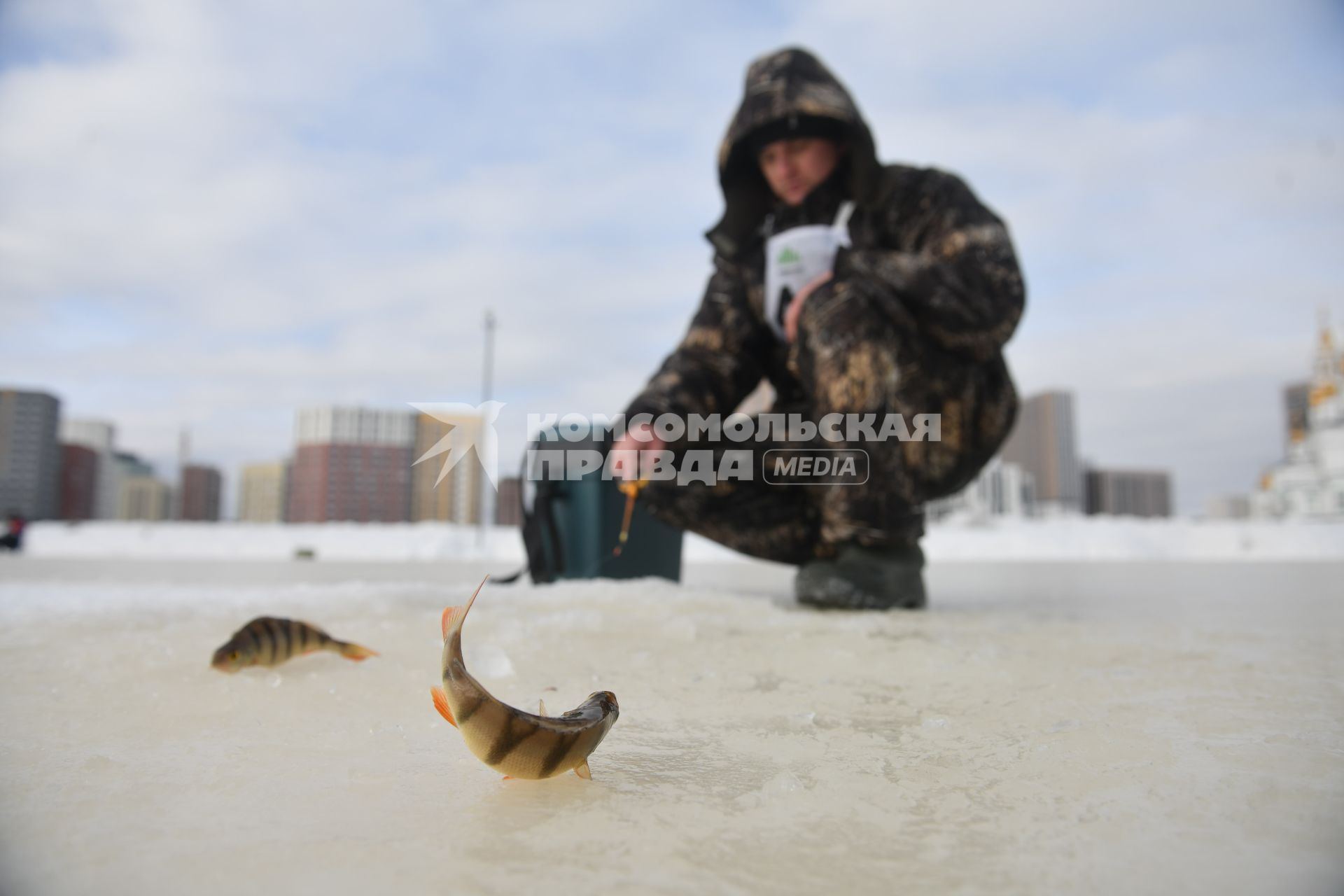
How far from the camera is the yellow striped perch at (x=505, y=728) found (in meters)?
A: 0.56

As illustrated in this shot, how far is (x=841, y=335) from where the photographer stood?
198cm

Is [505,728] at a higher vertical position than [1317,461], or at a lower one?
lower

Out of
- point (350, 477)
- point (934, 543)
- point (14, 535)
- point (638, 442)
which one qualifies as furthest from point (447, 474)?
point (350, 477)

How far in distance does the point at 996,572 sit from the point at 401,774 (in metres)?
4.98

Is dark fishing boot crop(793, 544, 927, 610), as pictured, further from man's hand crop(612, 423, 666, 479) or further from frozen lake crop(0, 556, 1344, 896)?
man's hand crop(612, 423, 666, 479)

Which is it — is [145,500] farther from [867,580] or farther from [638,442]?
[867,580]

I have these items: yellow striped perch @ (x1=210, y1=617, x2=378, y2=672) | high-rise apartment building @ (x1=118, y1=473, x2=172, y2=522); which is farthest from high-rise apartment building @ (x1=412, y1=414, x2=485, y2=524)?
high-rise apartment building @ (x1=118, y1=473, x2=172, y2=522)

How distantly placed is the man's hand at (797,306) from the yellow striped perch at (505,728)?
1.63 meters

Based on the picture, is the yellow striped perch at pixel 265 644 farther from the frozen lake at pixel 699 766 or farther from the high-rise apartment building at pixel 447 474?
the high-rise apartment building at pixel 447 474

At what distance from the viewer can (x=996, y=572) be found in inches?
198

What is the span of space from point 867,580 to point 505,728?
1518 millimetres

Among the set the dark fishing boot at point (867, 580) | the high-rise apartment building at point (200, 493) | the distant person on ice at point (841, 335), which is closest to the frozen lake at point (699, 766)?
the dark fishing boot at point (867, 580)

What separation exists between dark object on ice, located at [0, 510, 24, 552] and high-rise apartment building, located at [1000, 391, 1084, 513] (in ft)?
146

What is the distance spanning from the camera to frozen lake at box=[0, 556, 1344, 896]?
0.50 metres
